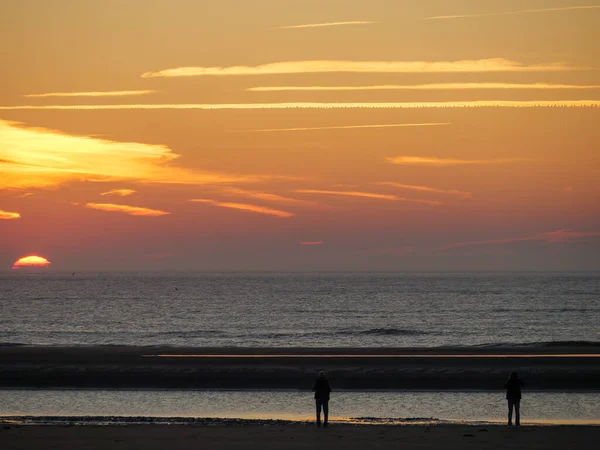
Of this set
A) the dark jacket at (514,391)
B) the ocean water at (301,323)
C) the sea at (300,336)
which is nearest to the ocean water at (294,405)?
the sea at (300,336)

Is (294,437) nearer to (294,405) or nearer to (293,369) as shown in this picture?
(294,405)

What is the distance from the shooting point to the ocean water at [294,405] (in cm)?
3173

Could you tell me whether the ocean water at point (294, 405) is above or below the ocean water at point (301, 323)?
below

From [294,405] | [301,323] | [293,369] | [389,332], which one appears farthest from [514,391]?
[301,323]

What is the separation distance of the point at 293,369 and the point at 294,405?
367 inches

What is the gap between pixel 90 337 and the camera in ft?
263

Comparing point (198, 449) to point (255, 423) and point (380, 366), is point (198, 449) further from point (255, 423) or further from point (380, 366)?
point (380, 366)

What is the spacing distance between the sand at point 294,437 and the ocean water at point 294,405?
344cm

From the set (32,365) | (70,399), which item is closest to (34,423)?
(70,399)

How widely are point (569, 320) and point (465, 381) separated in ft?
218

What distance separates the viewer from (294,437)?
83.6ft

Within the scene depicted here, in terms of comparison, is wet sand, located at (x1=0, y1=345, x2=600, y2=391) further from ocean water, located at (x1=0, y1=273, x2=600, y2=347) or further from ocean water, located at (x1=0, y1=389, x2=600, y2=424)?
ocean water, located at (x1=0, y1=273, x2=600, y2=347)

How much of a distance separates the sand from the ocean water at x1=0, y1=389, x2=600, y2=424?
135 inches

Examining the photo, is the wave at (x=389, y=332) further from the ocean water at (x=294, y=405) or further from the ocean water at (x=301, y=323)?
the ocean water at (x=294, y=405)
